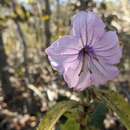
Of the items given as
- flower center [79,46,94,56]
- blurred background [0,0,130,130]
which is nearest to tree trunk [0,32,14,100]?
blurred background [0,0,130,130]

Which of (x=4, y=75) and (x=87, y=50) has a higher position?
(x=87, y=50)

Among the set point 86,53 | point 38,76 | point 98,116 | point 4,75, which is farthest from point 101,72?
point 4,75

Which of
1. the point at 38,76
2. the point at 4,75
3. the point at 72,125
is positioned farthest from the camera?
the point at 4,75

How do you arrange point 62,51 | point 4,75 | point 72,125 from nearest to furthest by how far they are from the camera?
point 62,51
point 72,125
point 4,75

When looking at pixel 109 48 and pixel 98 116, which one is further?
pixel 98 116

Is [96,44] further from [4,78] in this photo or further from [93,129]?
[4,78]

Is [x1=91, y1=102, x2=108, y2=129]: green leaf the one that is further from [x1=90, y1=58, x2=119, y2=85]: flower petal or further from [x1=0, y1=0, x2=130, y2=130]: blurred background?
[x1=0, y1=0, x2=130, y2=130]: blurred background

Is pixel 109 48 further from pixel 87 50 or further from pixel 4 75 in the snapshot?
pixel 4 75
